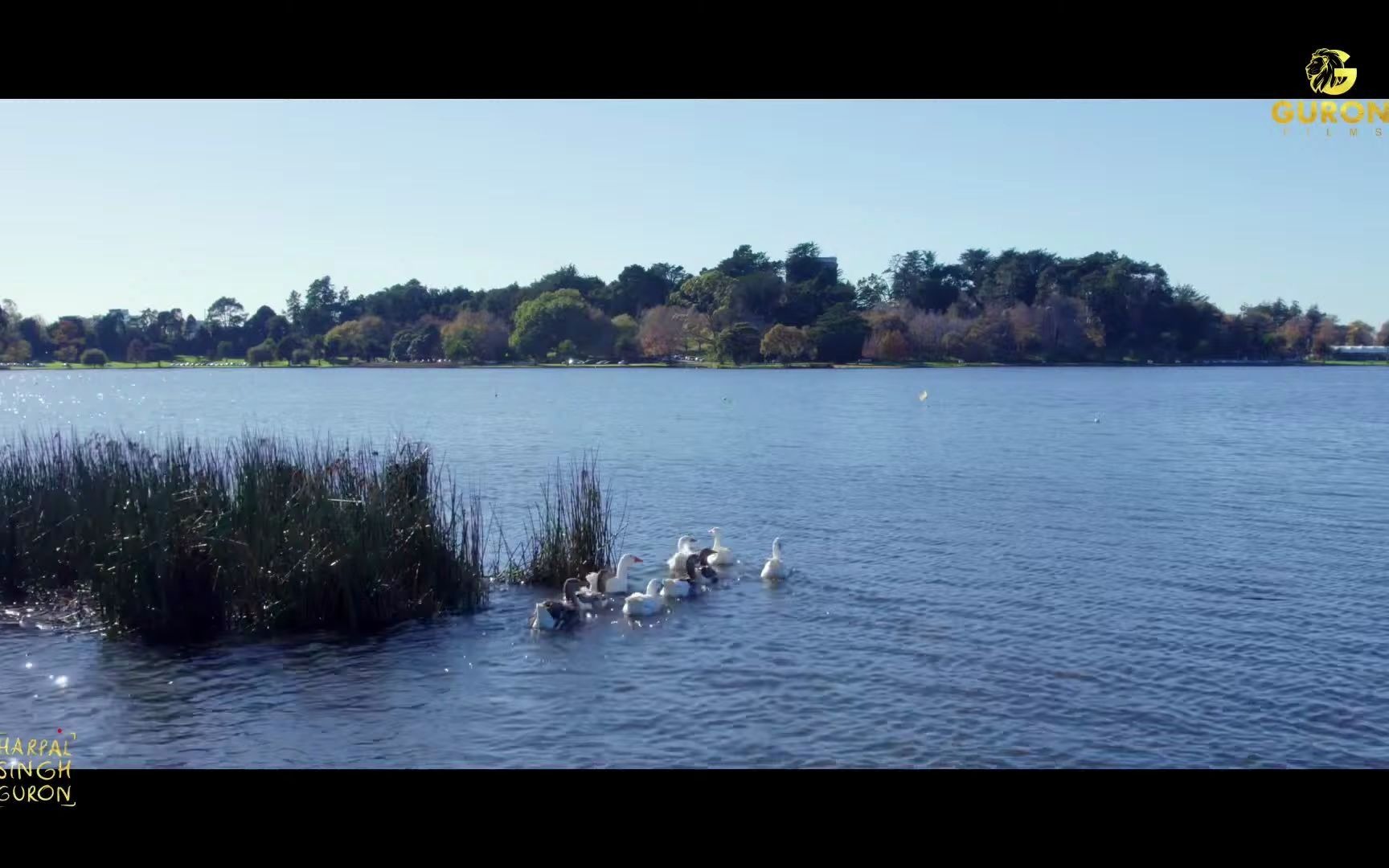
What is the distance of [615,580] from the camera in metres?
16.8

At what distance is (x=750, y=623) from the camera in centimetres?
1564

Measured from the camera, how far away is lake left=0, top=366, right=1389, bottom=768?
10.9m

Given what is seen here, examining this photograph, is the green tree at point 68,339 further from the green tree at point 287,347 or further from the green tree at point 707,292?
the green tree at point 707,292

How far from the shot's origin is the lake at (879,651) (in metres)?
10.9

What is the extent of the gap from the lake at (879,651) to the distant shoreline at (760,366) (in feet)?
300

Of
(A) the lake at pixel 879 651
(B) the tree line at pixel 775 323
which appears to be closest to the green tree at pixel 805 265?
(B) the tree line at pixel 775 323

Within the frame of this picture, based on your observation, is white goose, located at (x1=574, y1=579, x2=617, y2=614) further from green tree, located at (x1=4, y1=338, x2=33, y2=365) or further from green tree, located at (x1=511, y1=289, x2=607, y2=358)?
green tree, located at (x1=4, y1=338, x2=33, y2=365)

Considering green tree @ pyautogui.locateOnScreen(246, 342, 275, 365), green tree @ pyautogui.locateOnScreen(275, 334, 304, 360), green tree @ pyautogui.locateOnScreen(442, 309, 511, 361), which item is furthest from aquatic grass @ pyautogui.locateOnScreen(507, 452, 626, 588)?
Result: green tree @ pyautogui.locateOnScreen(275, 334, 304, 360)

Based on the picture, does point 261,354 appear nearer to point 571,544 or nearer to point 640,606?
point 571,544
